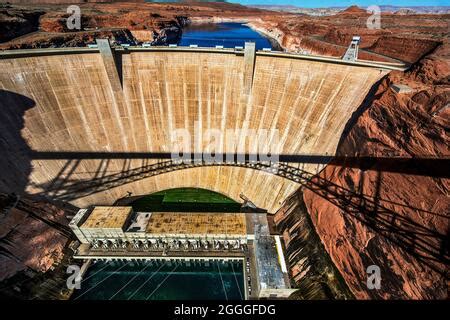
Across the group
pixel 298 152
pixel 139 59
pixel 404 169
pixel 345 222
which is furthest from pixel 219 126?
pixel 404 169

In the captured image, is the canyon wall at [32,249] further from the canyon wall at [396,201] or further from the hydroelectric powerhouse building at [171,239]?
the canyon wall at [396,201]

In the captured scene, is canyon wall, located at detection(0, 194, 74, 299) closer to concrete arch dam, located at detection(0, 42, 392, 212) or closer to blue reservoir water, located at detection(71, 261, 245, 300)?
concrete arch dam, located at detection(0, 42, 392, 212)

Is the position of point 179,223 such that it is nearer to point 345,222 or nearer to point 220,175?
point 220,175

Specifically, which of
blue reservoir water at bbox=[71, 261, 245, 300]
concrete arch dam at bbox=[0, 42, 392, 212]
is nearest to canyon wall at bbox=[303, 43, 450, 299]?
concrete arch dam at bbox=[0, 42, 392, 212]

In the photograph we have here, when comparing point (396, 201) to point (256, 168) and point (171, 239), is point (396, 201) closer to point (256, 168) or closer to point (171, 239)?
point (256, 168)

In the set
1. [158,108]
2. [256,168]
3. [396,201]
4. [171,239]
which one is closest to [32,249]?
[171,239]

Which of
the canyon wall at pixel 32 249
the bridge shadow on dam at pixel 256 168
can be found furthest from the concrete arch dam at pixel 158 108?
the canyon wall at pixel 32 249
